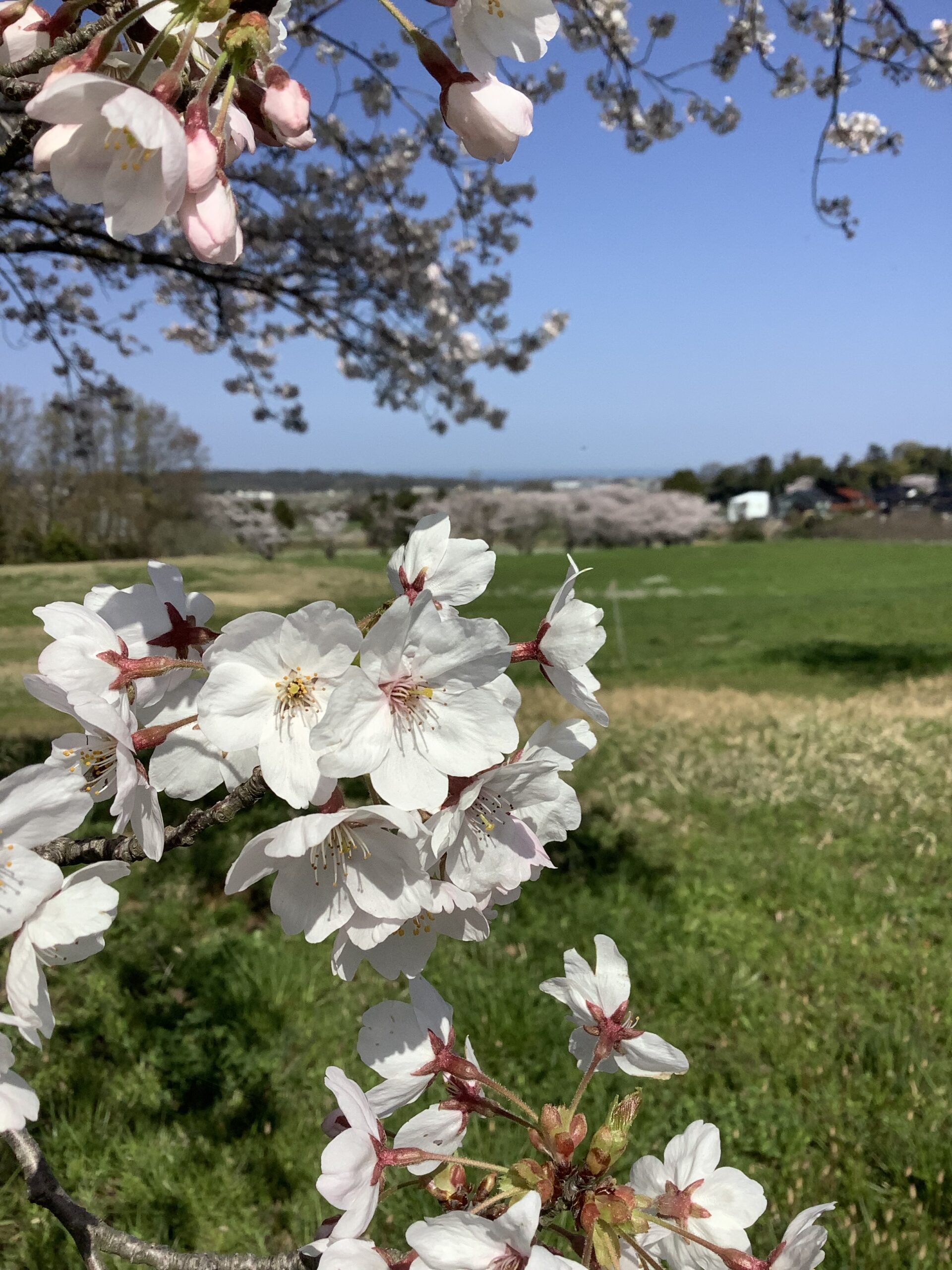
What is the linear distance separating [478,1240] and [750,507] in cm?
4314

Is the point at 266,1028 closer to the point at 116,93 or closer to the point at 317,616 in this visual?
the point at 317,616

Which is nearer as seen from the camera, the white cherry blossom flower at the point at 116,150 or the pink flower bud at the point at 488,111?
the white cherry blossom flower at the point at 116,150

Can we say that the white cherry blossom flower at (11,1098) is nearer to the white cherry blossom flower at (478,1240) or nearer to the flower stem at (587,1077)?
the white cherry blossom flower at (478,1240)

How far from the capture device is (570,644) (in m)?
0.95

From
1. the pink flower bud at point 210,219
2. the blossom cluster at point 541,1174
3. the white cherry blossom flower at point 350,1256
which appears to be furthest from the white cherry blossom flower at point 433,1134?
the pink flower bud at point 210,219

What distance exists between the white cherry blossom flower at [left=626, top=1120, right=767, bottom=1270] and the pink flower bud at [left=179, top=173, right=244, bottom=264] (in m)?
1.07

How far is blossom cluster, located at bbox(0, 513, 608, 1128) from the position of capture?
2.56ft

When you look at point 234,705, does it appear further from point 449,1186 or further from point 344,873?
point 449,1186

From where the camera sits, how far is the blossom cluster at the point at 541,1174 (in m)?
0.80

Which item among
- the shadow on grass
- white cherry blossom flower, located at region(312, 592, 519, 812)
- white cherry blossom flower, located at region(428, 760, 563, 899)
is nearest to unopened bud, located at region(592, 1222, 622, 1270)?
white cherry blossom flower, located at region(428, 760, 563, 899)

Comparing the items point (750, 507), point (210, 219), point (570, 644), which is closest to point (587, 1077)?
point (570, 644)

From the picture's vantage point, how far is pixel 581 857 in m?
4.50

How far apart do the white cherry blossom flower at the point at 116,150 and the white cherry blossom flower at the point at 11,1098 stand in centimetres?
73

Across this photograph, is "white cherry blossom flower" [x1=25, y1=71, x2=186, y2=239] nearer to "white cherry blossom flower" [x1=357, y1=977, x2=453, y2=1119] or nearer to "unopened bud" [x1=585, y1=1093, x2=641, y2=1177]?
"white cherry blossom flower" [x1=357, y1=977, x2=453, y2=1119]
